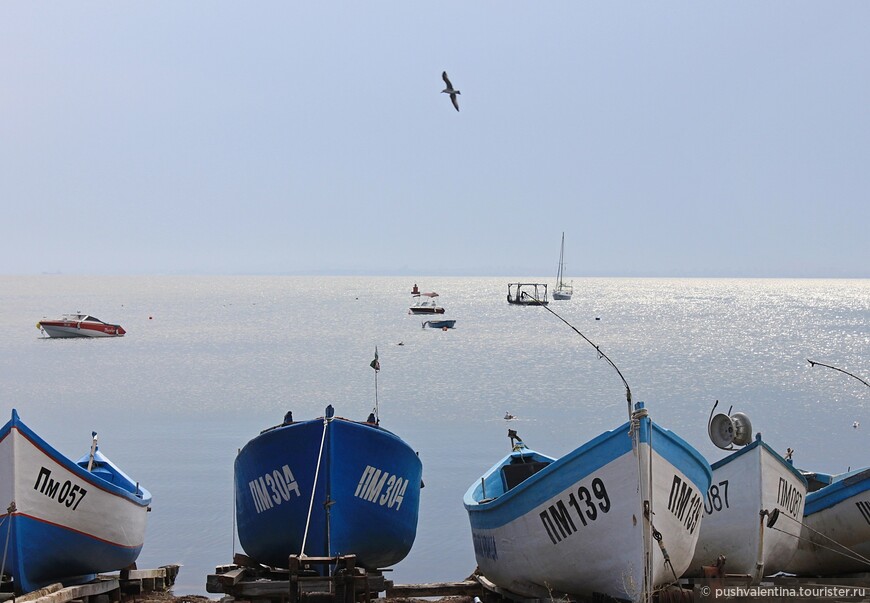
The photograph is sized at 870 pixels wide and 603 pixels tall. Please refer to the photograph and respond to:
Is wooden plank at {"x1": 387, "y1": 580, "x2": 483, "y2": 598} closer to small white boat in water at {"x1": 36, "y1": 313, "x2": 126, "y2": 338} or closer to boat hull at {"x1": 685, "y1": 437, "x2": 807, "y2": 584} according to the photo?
boat hull at {"x1": 685, "y1": 437, "x2": 807, "y2": 584}

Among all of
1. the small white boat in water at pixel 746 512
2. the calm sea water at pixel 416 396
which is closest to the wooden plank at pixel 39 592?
the calm sea water at pixel 416 396

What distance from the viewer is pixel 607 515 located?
11125 millimetres

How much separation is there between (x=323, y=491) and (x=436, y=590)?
9.90ft

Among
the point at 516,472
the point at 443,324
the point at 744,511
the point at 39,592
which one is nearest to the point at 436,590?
the point at 516,472

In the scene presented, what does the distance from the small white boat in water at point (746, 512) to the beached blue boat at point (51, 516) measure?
339 inches

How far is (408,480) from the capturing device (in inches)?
554

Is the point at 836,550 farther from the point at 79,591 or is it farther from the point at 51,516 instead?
the point at 51,516

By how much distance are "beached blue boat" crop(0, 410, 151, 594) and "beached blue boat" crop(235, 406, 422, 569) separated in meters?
2.29

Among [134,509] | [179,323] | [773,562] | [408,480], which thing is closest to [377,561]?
[408,480]

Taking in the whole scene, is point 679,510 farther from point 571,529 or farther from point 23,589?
point 23,589

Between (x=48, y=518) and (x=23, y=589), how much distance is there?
0.98 m

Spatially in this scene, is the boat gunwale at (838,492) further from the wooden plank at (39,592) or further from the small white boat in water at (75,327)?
the small white boat in water at (75,327)

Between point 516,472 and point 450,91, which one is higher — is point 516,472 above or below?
below

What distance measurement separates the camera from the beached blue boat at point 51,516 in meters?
12.8
